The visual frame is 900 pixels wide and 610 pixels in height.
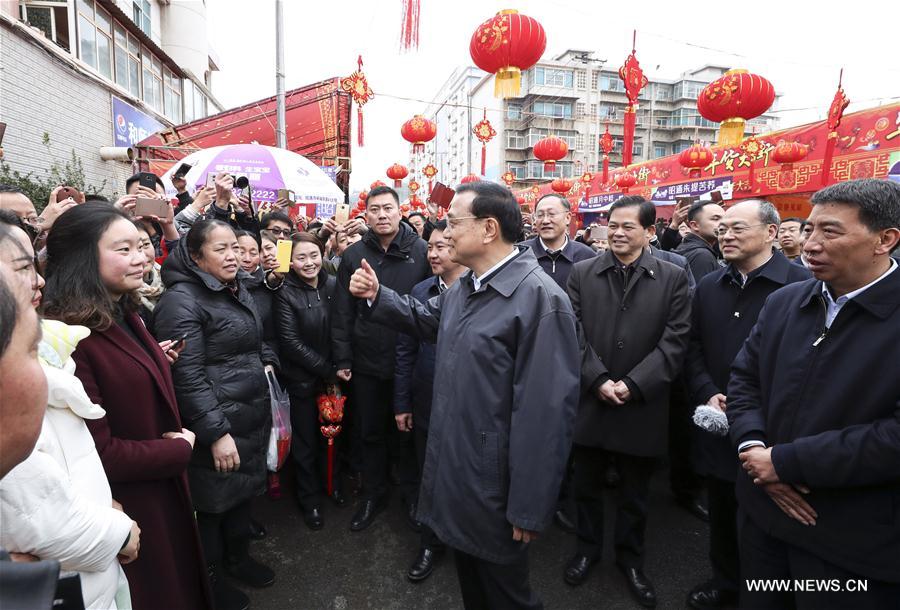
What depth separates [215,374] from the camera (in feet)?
7.86

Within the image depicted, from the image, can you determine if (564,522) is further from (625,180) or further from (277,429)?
(625,180)

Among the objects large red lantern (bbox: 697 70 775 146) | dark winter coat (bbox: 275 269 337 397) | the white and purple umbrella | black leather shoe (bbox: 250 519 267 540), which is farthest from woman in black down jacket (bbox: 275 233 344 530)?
large red lantern (bbox: 697 70 775 146)

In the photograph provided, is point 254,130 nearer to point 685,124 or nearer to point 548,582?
point 548,582

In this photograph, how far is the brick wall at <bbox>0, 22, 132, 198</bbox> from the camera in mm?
6680

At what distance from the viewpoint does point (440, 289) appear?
308 cm

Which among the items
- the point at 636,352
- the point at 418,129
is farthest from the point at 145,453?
the point at 418,129

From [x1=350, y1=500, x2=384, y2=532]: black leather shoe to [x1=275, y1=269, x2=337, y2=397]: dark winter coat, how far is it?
2.93 feet

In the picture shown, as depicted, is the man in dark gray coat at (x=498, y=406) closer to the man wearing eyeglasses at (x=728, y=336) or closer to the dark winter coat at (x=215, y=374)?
the dark winter coat at (x=215, y=374)

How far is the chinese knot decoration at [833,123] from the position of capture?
826 cm

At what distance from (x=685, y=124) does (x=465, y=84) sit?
22.0 m

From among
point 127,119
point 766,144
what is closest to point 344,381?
point 127,119

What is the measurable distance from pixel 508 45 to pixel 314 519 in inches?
193

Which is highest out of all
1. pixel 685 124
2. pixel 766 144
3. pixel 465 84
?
pixel 465 84

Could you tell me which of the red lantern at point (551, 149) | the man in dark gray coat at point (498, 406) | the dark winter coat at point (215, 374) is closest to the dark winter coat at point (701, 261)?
the man in dark gray coat at point (498, 406)
